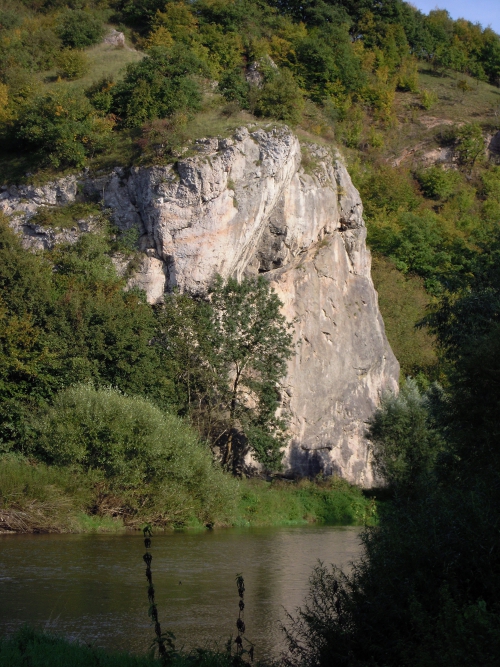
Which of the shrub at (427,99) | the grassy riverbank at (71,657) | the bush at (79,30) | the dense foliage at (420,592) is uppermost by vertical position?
the shrub at (427,99)

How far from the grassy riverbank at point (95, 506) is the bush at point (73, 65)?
1161 inches

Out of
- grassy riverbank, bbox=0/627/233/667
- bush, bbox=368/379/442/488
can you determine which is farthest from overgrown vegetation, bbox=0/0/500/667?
grassy riverbank, bbox=0/627/233/667

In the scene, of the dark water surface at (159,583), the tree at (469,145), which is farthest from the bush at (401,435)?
the tree at (469,145)

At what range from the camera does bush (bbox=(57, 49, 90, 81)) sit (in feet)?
160

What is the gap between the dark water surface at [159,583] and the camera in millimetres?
12594

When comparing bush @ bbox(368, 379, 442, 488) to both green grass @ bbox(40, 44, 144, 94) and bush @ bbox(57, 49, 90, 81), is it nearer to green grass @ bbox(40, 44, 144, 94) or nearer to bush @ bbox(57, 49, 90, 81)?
green grass @ bbox(40, 44, 144, 94)

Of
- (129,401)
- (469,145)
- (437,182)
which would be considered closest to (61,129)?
(129,401)

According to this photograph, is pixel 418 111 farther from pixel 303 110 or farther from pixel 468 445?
pixel 468 445

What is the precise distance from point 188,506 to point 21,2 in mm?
53863

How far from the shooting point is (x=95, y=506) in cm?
2681

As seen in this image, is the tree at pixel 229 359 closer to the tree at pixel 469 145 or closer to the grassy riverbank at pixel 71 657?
the grassy riverbank at pixel 71 657

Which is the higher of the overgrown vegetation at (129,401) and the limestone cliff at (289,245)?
the limestone cliff at (289,245)

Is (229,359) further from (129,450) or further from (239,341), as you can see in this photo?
(129,450)

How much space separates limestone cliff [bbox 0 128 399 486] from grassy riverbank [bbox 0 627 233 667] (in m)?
29.3
